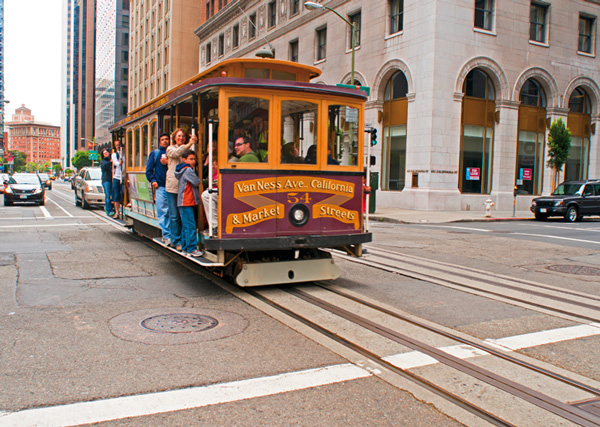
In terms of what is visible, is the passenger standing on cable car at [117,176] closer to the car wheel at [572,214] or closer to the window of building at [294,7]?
the car wheel at [572,214]

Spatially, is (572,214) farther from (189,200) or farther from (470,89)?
(189,200)

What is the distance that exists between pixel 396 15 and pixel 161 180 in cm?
2244

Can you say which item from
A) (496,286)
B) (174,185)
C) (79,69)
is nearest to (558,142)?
(496,286)

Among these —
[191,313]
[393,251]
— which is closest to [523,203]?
[393,251]

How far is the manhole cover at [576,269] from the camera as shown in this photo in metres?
9.35

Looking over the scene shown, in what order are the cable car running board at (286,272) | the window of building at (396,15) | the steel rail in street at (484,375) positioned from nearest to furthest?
the steel rail in street at (484,375) → the cable car running board at (286,272) → the window of building at (396,15)

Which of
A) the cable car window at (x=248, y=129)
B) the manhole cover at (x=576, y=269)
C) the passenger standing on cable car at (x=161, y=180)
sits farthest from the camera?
the manhole cover at (x=576, y=269)

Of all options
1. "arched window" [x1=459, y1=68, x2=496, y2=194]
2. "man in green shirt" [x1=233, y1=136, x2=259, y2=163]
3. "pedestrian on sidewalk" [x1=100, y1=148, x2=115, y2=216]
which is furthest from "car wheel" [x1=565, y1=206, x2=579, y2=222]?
"man in green shirt" [x1=233, y1=136, x2=259, y2=163]

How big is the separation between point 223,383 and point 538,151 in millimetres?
29574

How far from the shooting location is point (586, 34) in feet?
103

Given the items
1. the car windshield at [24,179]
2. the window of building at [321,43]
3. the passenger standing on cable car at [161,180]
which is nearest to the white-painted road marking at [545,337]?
the passenger standing on cable car at [161,180]

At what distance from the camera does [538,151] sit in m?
29.6

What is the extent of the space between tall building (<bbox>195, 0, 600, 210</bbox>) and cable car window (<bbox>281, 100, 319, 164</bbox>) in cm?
1914

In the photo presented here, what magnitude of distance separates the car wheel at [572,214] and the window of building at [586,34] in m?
13.7
